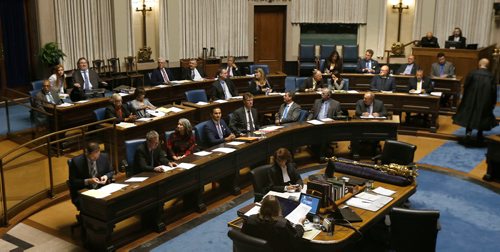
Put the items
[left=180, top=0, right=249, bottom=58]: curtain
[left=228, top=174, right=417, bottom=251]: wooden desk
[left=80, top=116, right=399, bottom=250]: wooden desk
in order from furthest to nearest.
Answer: [left=180, top=0, right=249, bottom=58]: curtain, [left=80, top=116, right=399, bottom=250]: wooden desk, [left=228, top=174, right=417, bottom=251]: wooden desk

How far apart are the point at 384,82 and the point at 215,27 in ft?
22.0

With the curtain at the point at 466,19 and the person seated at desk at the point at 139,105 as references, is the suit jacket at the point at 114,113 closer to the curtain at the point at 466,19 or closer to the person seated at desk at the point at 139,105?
the person seated at desk at the point at 139,105

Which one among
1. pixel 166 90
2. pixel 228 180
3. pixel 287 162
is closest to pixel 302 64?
pixel 166 90

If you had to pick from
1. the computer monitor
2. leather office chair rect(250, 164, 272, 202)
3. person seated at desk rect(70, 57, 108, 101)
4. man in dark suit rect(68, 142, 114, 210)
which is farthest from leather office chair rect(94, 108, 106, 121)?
the computer monitor

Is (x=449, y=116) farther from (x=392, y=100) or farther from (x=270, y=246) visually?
(x=270, y=246)

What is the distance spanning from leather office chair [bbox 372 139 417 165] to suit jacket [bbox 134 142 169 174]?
3.44 meters

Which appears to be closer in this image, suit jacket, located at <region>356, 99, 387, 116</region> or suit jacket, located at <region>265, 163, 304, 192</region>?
suit jacket, located at <region>265, 163, 304, 192</region>

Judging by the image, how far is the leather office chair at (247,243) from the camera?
17.2ft

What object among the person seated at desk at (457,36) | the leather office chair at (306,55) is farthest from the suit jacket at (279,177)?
the person seated at desk at (457,36)

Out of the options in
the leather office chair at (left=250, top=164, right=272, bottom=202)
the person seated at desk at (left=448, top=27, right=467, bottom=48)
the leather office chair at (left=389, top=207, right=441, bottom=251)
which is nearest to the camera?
the leather office chair at (left=389, top=207, right=441, bottom=251)

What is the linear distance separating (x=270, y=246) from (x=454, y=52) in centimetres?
1241

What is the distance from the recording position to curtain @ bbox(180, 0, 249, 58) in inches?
680

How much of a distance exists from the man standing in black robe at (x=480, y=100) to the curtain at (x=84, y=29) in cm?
963

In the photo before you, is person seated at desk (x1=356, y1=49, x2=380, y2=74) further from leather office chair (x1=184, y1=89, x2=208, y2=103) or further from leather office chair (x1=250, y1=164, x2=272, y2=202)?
leather office chair (x1=250, y1=164, x2=272, y2=202)
